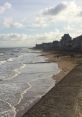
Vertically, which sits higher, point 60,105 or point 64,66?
point 60,105

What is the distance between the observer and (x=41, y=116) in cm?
1222

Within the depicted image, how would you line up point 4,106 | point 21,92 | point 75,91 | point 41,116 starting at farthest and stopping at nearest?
1. point 21,92
2. point 75,91
3. point 4,106
4. point 41,116

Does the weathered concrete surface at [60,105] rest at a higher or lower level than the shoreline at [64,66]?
higher

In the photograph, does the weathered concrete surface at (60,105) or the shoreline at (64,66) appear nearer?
the weathered concrete surface at (60,105)

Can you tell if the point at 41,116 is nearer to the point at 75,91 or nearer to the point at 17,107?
the point at 17,107

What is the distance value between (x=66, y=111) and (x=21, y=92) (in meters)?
7.24

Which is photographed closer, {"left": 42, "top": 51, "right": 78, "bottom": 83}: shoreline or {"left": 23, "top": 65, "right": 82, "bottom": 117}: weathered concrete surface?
{"left": 23, "top": 65, "right": 82, "bottom": 117}: weathered concrete surface

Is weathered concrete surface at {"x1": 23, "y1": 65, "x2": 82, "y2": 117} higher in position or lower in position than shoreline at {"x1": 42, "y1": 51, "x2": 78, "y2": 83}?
higher

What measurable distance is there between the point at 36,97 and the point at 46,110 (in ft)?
15.6

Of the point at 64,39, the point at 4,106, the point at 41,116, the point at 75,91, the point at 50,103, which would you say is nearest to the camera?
the point at 41,116

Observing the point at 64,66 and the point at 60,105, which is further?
the point at 64,66

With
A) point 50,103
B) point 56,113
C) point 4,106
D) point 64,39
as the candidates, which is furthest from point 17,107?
point 64,39

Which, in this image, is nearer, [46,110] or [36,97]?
[46,110]

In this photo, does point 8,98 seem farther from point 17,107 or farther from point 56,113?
point 56,113
